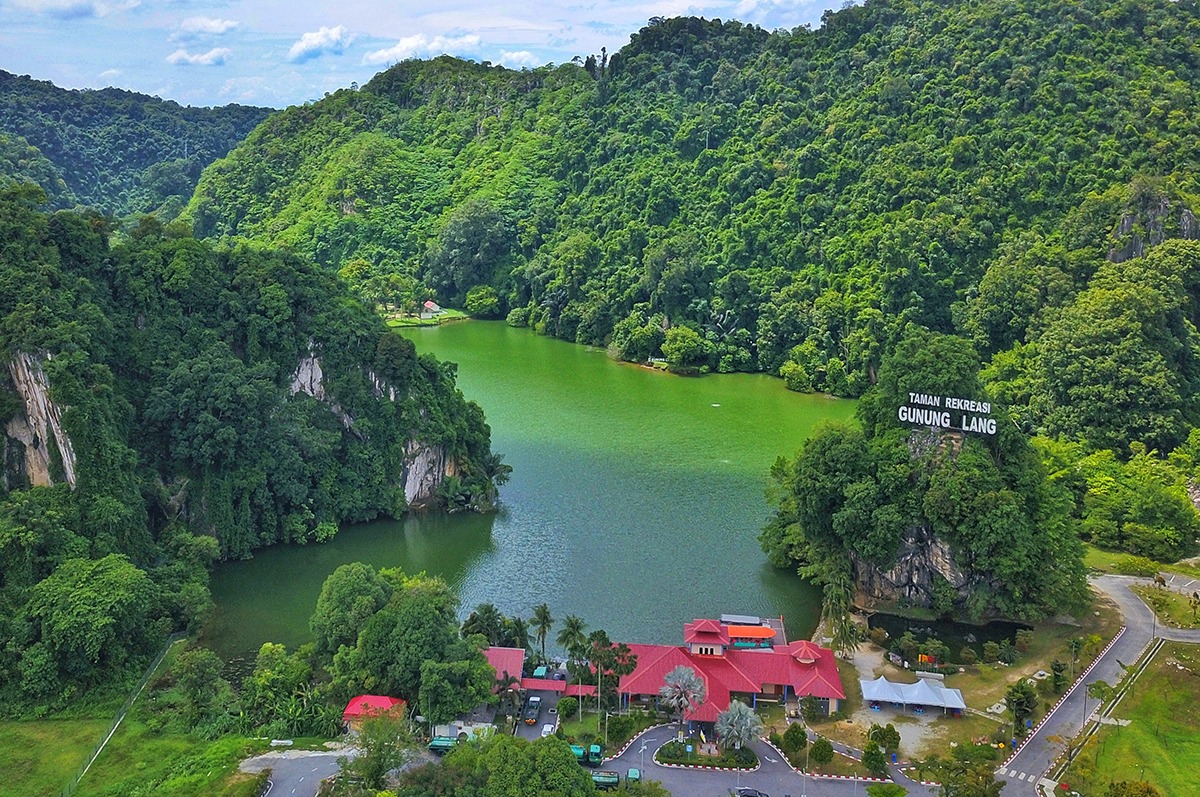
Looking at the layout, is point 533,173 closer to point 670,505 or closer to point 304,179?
point 304,179

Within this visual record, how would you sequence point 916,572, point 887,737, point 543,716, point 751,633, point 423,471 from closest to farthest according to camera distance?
1. point 887,737
2. point 543,716
3. point 751,633
4. point 916,572
5. point 423,471

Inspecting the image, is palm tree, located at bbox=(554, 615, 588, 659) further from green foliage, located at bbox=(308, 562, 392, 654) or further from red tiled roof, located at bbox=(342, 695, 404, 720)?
green foliage, located at bbox=(308, 562, 392, 654)

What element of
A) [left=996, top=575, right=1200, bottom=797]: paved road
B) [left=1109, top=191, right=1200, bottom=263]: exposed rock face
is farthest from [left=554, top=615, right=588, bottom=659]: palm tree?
[left=1109, top=191, right=1200, bottom=263]: exposed rock face

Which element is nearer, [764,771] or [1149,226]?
[764,771]

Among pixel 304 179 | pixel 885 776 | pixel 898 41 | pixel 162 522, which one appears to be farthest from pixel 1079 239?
pixel 304 179

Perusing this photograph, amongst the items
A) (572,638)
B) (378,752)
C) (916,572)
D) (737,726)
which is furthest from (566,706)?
(916,572)

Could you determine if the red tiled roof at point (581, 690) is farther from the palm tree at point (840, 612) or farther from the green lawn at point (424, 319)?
the green lawn at point (424, 319)

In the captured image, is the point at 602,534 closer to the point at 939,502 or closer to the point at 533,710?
the point at 533,710
